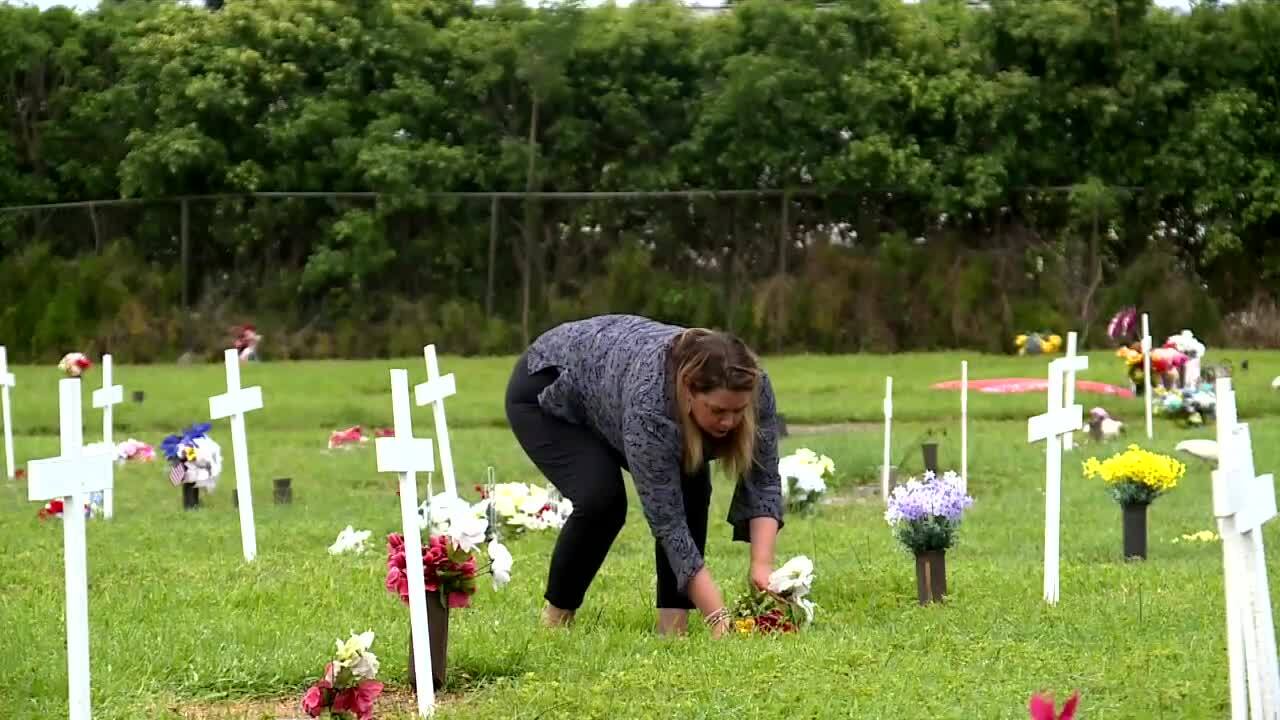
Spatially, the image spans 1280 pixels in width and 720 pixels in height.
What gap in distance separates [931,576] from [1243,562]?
119 inches

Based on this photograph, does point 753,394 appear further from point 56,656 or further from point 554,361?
point 56,656

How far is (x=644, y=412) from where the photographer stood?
6387 mm

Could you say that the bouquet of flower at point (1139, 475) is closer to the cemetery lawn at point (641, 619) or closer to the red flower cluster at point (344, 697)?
the cemetery lawn at point (641, 619)

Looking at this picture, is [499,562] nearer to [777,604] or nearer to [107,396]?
[777,604]

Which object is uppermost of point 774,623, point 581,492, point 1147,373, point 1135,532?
point 581,492

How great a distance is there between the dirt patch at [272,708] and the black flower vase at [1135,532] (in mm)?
4265

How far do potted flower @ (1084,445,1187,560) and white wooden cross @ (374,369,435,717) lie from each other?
424 centimetres

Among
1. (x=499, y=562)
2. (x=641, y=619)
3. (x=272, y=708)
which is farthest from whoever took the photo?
(x=641, y=619)

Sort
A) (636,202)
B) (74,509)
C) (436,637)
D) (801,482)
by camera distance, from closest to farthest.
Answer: (74,509) → (436,637) → (801,482) → (636,202)

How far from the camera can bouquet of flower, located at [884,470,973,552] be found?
729 cm

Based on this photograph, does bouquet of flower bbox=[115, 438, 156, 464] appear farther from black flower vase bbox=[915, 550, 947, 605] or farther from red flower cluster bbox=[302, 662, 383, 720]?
red flower cluster bbox=[302, 662, 383, 720]

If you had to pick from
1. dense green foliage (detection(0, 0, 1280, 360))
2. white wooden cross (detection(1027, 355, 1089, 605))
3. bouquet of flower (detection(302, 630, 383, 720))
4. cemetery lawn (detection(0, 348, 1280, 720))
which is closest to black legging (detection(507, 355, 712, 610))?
cemetery lawn (detection(0, 348, 1280, 720))

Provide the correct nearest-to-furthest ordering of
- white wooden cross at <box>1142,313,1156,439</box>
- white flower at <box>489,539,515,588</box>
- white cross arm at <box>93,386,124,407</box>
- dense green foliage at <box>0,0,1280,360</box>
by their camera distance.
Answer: white flower at <box>489,539,515,588</box> < white cross arm at <box>93,386,124,407</box> < white wooden cross at <box>1142,313,1156,439</box> < dense green foliage at <box>0,0,1280,360</box>

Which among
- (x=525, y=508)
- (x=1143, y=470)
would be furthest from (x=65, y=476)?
(x=525, y=508)
